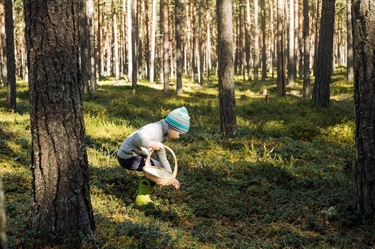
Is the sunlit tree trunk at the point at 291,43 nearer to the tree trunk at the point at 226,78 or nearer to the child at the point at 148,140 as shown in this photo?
the tree trunk at the point at 226,78

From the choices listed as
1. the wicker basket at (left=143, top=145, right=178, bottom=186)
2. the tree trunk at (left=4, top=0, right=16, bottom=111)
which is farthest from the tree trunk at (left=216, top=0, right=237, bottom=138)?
the tree trunk at (left=4, top=0, right=16, bottom=111)

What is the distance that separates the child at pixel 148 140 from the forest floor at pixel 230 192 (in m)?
0.35

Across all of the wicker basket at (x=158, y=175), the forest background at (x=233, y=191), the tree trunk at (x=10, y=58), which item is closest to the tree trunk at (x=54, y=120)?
the forest background at (x=233, y=191)

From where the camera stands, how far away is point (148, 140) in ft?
17.3

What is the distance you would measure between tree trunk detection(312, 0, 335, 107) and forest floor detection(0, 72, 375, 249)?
295cm

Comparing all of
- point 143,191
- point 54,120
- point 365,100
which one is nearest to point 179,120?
point 143,191

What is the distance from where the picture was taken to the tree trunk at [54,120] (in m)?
3.71

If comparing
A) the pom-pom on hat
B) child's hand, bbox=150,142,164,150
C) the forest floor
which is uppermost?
the pom-pom on hat

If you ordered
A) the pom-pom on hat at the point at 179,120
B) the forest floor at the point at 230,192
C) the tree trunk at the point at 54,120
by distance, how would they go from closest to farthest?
the tree trunk at the point at 54,120, the forest floor at the point at 230,192, the pom-pom on hat at the point at 179,120

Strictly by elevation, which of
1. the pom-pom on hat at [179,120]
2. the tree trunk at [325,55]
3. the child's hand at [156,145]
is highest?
the tree trunk at [325,55]

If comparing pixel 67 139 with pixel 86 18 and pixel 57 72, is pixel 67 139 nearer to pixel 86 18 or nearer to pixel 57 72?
pixel 57 72

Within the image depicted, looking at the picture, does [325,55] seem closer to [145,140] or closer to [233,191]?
[233,191]

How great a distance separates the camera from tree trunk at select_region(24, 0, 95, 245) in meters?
3.71

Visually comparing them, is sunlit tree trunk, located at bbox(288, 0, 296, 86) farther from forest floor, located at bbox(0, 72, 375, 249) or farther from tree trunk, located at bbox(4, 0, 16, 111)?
tree trunk, located at bbox(4, 0, 16, 111)
